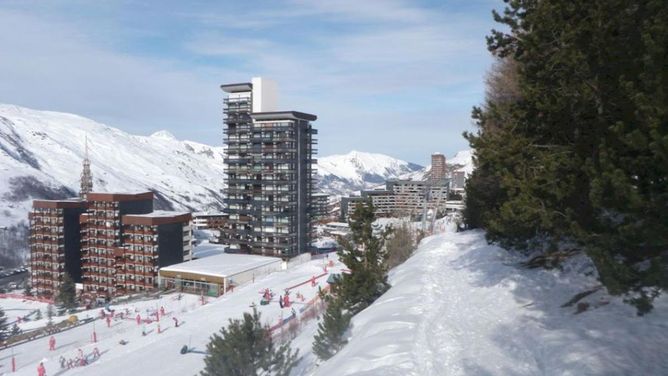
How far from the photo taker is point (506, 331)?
11.6 metres

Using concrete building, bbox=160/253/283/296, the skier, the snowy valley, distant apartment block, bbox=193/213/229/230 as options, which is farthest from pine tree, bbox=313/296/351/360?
distant apartment block, bbox=193/213/229/230

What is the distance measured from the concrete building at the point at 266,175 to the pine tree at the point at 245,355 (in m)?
Answer: 47.2

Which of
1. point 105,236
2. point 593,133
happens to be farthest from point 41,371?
point 105,236

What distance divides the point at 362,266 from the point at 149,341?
1755 cm

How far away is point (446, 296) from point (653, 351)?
7.35m

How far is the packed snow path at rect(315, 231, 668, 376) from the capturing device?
902 centimetres

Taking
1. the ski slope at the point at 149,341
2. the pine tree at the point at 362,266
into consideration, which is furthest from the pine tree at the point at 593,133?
the ski slope at the point at 149,341

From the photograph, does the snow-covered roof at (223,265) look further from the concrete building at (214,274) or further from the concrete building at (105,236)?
the concrete building at (105,236)

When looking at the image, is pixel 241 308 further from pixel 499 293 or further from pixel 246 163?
pixel 246 163

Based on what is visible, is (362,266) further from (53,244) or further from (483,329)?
(53,244)

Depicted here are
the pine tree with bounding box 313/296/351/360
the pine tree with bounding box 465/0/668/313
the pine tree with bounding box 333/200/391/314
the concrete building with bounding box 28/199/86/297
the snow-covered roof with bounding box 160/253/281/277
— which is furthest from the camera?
the concrete building with bounding box 28/199/86/297

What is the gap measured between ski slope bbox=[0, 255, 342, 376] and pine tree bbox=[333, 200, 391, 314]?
30.0ft

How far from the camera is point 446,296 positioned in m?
15.6

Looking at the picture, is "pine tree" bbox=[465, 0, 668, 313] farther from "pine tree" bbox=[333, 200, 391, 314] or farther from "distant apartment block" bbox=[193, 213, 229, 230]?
"distant apartment block" bbox=[193, 213, 229, 230]
